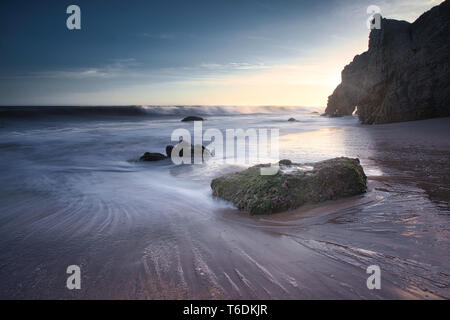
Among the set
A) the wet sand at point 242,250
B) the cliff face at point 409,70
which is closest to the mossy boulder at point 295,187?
the wet sand at point 242,250

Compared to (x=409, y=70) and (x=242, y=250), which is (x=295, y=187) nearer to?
(x=242, y=250)

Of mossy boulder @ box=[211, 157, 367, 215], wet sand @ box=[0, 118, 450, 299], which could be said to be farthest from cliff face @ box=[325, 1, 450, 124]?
mossy boulder @ box=[211, 157, 367, 215]

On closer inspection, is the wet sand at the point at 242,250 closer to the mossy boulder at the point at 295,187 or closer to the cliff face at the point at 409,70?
the mossy boulder at the point at 295,187

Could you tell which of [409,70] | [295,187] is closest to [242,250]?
[295,187]

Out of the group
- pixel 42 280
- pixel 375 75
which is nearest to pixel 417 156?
pixel 42 280

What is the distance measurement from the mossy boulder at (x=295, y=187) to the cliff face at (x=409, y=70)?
1114 centimetres

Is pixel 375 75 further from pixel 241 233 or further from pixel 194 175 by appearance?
pixel 241 233

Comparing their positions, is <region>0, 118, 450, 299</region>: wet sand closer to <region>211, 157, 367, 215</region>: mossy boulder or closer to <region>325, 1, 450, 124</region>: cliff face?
<region>211, 157, 367, 215</region>: mossy boulder

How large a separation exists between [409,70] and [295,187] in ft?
42.6

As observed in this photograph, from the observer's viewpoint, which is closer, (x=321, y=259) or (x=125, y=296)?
(x=125, y=296)

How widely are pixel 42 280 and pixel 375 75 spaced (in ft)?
56.1

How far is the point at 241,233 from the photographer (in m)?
2.59

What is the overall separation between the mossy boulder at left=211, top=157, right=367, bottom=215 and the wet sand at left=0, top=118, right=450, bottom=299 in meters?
0.17

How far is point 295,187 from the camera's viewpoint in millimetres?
3256
